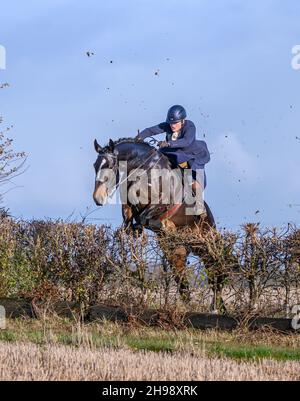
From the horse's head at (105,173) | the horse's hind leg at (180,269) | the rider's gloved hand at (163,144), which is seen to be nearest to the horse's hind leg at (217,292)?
the horse's hind leg at (180,269)

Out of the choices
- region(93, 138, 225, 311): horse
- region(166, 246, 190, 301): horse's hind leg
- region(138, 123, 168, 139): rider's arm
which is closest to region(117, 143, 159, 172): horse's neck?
region(93, 138, 225, 311): horse

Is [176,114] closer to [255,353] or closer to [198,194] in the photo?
[198,194]

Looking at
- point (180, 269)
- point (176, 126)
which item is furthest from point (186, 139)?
point (180, 269)

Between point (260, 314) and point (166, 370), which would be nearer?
point (166, 370)

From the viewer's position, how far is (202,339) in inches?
596

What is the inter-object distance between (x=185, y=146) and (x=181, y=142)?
128mm

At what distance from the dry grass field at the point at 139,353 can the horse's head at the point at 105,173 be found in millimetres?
2676

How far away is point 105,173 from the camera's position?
1861 cm

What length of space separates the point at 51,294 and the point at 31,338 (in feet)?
9.18

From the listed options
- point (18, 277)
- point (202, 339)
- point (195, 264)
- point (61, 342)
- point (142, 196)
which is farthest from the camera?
point (142, 196)

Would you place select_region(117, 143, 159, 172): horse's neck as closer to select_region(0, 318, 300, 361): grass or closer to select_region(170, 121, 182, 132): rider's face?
select_region(170, 121, 182, 132): rider's face

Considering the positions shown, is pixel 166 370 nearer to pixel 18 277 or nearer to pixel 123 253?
pixel 123 253

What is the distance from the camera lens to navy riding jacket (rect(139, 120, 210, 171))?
19.3 metres
